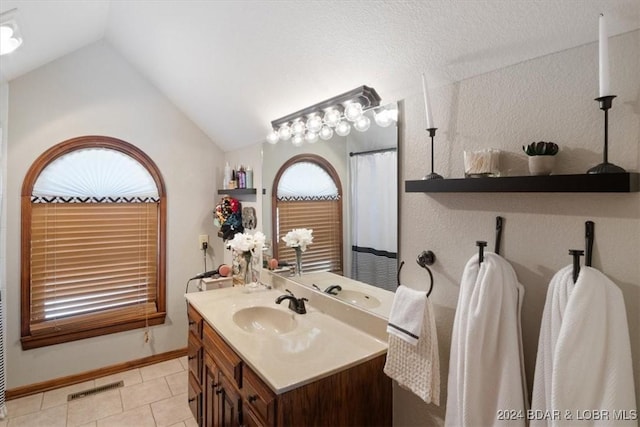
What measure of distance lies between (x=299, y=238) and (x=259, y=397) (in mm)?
1097

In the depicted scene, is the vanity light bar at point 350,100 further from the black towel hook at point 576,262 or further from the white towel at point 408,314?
the black towel hook at point 576,262

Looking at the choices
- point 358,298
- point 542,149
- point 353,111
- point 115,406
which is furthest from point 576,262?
point 115,406

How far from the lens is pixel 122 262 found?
9.68 feet

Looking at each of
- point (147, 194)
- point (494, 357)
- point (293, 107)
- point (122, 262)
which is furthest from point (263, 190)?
point (494, 357)

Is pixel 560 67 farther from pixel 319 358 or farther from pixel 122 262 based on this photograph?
pixel 122 262

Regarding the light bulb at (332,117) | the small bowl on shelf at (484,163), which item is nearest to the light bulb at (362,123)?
the light bulb at (332,117)

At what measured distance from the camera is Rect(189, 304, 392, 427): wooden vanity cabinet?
4.09ft

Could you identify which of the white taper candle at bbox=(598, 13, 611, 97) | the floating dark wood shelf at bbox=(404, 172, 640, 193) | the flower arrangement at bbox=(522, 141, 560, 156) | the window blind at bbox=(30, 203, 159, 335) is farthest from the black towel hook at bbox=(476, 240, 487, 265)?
the window blind at bbox=(30, 203, 159, 335)

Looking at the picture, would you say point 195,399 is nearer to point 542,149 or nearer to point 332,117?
point 332,117

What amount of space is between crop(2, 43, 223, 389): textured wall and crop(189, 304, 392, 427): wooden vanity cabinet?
1.65 metres

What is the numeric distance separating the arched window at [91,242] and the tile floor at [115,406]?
413 millimetres

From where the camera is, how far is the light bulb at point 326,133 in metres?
1.94

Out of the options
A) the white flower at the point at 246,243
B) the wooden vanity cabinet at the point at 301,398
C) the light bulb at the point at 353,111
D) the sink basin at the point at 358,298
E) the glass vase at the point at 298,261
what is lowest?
the wooden vanity cabinet at the point at 301,398

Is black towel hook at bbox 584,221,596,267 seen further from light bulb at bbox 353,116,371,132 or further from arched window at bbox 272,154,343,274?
arched window at bbox 272,154,343,274
